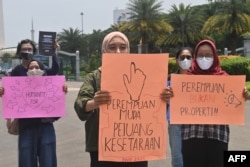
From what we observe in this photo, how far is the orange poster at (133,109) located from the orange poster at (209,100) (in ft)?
1.52

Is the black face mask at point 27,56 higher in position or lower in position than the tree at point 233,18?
lower

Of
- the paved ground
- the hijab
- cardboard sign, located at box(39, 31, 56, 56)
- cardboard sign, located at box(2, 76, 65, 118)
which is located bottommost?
the paved ground

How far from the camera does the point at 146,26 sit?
5197 centimetres

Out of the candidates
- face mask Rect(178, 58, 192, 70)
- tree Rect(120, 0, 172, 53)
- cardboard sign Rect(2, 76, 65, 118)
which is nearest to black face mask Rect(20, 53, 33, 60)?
cardboard sign Rect(2, 76, 65, 118)

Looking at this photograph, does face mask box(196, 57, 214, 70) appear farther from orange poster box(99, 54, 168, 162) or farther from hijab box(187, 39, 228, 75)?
orange poster box(99, 54, 168, 162)

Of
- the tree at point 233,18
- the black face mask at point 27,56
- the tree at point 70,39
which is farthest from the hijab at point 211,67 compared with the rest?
the tree at point 70,39

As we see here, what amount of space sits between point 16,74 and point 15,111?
385 millimetres

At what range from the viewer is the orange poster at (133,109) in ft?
10.5

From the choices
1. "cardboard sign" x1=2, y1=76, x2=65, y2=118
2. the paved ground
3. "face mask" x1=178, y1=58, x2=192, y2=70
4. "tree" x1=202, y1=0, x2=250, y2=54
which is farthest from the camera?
"tree" x1=202, y1=0, x2=250, y2=54

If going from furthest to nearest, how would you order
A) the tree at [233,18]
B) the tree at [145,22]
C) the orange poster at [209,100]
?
the tree at [145,22] < the tree at [233,18] < the orange poster at [209,100]

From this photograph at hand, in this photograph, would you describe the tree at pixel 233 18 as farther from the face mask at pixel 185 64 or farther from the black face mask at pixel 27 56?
the black face mask at pixel 27 56

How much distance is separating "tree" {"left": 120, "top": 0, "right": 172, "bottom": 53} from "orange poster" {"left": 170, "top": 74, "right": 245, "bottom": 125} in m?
47.8

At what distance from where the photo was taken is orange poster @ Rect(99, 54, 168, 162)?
319cm

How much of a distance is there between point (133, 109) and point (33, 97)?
5.05 feet
